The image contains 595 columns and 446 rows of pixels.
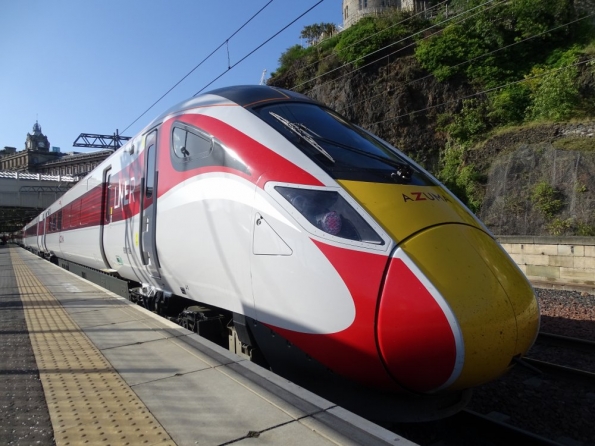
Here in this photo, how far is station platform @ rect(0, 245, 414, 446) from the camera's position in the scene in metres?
2.79

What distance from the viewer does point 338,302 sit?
331 centimetres

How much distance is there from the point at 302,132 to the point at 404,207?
127 centimetres

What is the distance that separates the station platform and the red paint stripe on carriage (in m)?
0.51

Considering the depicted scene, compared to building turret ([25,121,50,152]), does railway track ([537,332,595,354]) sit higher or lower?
lower

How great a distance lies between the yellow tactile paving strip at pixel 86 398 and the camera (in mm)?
2824

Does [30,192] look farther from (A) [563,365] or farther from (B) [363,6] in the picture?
(A) [563,365]

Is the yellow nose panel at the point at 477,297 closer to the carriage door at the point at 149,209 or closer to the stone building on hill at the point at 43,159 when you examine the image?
the carriage door at the point at 149,209

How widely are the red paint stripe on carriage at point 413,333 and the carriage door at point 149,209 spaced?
3486 mm

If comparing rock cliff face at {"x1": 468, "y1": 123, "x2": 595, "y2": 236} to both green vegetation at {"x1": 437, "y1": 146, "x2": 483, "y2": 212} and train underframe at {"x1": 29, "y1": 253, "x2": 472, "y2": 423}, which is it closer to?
green vegetation at {"x1": 437, "y1": 146, "x2": 483, "y2": 212}

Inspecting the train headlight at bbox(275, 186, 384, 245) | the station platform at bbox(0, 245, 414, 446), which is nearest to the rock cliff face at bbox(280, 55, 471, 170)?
the station platform at bbox(0, 245, 414, 446)

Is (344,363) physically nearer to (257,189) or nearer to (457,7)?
(257,189)

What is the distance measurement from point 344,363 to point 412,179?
5.62ft

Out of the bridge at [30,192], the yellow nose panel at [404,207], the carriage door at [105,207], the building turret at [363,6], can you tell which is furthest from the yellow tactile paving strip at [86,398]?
the building turret at [363,6]

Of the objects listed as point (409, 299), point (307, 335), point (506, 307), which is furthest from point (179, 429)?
point (506, 307)
